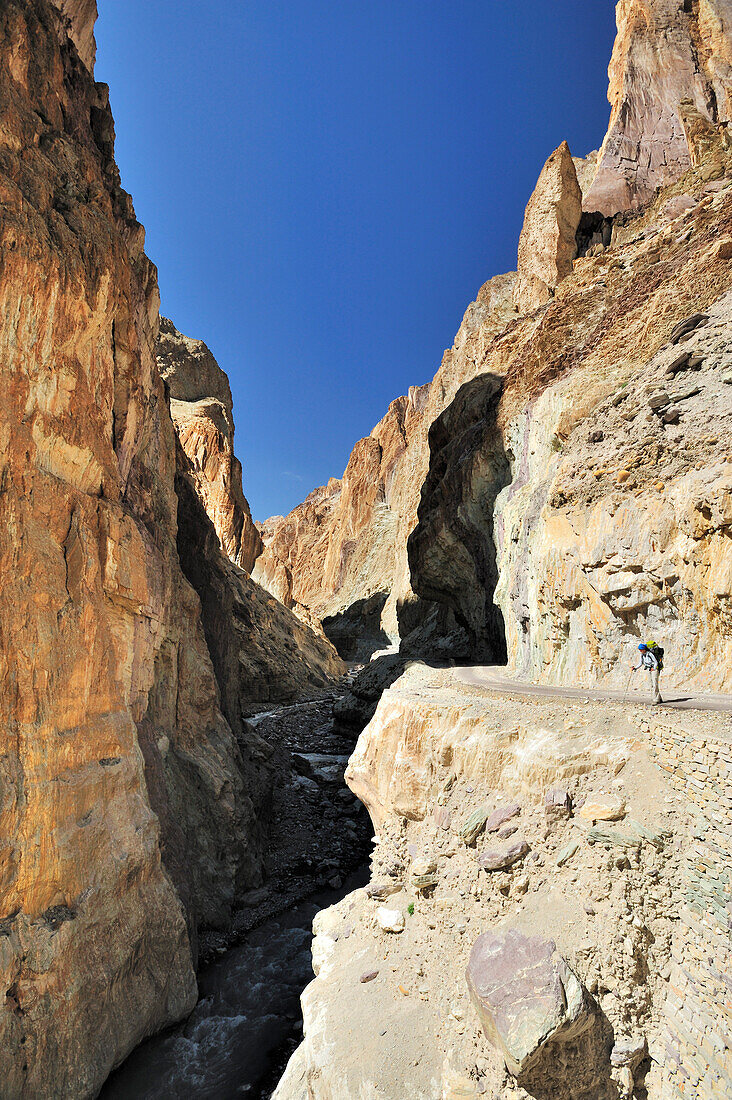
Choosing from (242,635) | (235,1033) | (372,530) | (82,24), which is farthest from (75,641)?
(372,530)

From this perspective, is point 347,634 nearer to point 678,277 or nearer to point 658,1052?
point 678,277

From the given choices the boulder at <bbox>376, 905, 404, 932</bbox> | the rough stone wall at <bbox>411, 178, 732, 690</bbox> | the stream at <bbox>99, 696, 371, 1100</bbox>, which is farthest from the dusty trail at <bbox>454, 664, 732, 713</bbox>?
the stream at <bbox>99, 696, 371, 1100</bbox>

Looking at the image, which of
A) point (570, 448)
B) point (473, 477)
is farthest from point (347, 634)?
point (570, 448)

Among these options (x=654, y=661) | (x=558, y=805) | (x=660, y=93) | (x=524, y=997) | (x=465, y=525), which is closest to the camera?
(x=524, y=997)

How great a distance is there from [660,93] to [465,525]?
2832 centimetres

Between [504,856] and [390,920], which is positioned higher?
[504,856]

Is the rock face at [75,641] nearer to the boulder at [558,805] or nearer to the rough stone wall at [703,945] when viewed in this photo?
the boulder at [558,805]

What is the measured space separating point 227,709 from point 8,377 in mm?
14766

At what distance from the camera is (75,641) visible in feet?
32.1

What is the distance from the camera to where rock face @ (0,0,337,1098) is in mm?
8453

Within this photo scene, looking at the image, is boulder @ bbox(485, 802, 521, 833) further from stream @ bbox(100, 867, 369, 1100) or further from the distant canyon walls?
stream @ bbox(100, 867, 369, 1100)

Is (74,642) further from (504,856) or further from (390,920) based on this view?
(504,856)

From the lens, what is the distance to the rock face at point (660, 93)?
1100 inches

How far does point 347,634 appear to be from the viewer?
7300 centimetres
